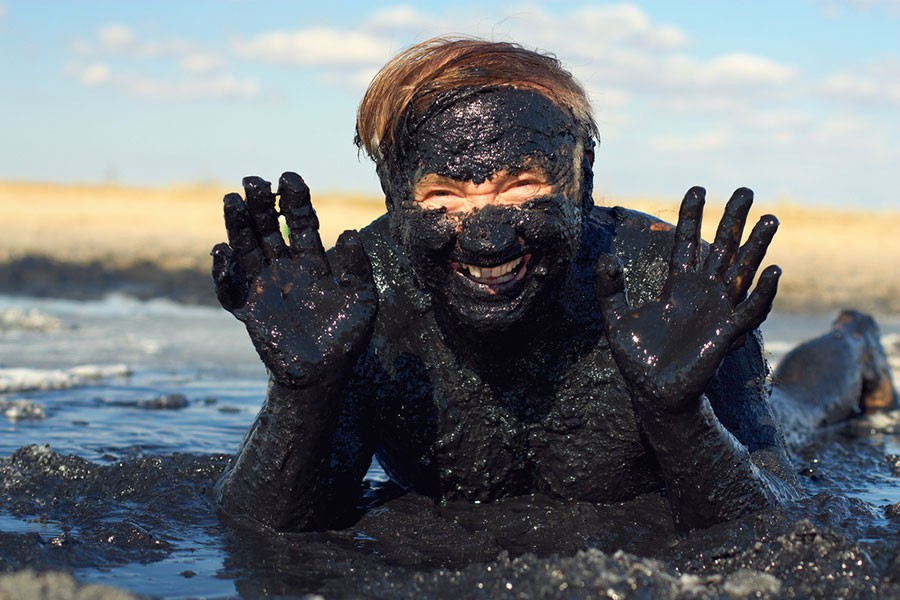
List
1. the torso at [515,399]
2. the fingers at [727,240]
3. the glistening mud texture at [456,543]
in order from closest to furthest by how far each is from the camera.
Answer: the glistening mud texture at [456,543]
the fingers at [727,240]
the torso at [515,399]

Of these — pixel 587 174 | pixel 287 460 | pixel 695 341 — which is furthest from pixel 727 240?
pixel 287 460

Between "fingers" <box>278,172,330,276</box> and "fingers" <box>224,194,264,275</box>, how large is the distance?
0.11 meters

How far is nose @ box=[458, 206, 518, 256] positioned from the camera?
3.05 meters

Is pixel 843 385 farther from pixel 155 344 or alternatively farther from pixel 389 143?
pixel 155 344

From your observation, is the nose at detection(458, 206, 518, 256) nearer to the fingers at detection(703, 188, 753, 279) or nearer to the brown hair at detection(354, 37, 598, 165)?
the brown hair at detection(354, 37, 598, 165)

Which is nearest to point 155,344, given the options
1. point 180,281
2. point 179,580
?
point 180,281

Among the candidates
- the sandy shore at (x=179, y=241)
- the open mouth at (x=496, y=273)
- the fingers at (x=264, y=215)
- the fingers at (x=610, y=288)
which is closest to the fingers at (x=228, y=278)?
the fingers at (x=264, y=215)

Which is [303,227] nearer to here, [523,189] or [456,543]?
[523,189]

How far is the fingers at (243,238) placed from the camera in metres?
3.20

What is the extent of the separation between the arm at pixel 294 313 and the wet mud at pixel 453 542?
11.8 inches

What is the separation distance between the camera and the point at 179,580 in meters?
3.02

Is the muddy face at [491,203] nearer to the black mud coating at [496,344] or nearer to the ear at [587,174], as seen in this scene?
the black mud coating at [496,344]

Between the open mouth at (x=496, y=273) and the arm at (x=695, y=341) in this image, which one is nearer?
the arm at (x=695, y=341)

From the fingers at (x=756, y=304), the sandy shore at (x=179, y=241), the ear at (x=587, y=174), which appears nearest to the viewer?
the fingers at (x=756, y=304)
